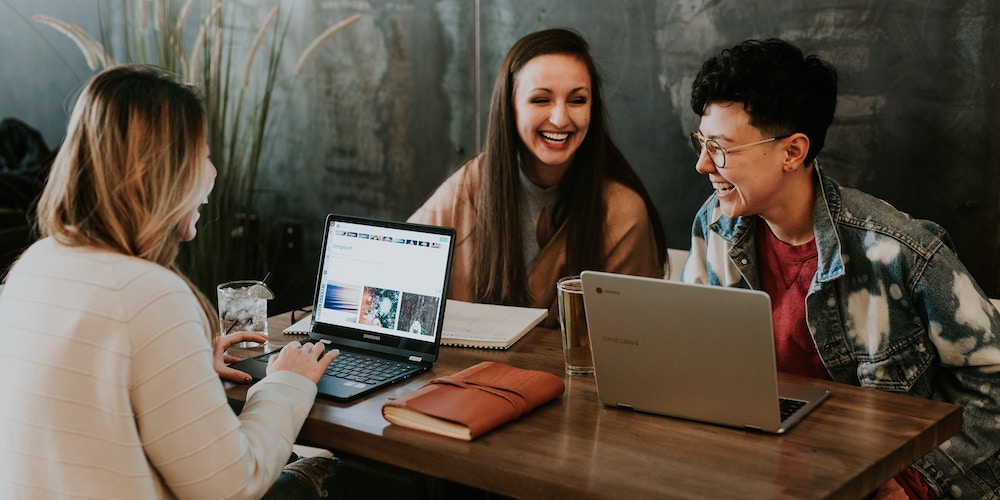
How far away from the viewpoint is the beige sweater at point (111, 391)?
1366 mm

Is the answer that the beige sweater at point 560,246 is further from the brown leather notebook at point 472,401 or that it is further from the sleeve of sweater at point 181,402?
the sleeve of sweater at point 181,402

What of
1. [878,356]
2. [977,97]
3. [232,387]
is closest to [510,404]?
[232,387]

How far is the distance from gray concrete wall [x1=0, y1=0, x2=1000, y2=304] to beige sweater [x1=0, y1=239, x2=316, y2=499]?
192cm

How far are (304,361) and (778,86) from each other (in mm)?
1057

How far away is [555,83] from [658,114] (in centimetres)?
60

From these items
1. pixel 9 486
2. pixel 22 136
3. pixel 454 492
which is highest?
pixel 22 136

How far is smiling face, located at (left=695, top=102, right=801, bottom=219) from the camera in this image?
204 cm

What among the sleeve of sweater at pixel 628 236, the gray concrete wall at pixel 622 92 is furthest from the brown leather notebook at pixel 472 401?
the gray concrete wall at pixel 622 92

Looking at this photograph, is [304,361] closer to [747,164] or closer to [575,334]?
[575,334]

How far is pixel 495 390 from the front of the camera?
164cm

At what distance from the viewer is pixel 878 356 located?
6.33 feet

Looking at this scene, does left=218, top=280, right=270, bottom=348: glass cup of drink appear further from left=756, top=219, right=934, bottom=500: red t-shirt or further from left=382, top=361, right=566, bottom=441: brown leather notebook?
left=756, top=219, right=934, bottom=500: red t-shirt

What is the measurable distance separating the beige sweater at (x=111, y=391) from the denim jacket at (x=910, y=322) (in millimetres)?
1160

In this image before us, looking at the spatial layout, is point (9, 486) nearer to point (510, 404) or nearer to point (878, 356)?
point (510, 404)
